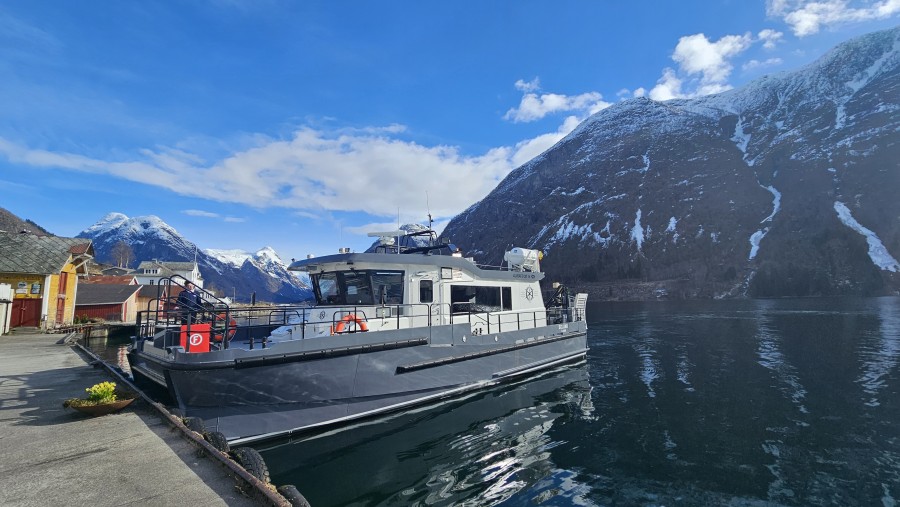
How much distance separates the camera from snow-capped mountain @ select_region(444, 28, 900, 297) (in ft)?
299

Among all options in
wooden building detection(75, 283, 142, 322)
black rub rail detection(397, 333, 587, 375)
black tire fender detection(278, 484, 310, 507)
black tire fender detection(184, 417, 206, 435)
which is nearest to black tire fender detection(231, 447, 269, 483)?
black tire fender detection(278, 484, 310, 507)

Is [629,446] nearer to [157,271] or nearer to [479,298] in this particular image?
[479,298]

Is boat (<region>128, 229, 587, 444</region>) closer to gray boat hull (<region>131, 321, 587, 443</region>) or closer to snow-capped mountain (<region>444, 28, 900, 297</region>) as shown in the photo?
gray boat hull (<region>131, 321, 587, 443</region>)

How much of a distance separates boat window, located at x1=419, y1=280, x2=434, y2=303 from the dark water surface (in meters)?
2.87

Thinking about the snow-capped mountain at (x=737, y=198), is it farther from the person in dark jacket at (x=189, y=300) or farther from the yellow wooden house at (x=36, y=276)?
the person in dark jacket at (x=189, y=300)

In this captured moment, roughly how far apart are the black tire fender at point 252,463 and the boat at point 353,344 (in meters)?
2.37

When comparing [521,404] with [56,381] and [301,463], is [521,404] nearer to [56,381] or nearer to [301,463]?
[301,463]

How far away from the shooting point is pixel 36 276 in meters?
25.9

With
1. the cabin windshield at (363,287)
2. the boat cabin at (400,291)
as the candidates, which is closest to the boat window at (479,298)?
the boat cabin at (400,291)

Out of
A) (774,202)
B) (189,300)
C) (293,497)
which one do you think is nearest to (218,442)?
(293,497)

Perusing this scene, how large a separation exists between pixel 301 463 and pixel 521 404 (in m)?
6.25

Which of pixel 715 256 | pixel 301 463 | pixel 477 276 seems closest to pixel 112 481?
pixel 301 463

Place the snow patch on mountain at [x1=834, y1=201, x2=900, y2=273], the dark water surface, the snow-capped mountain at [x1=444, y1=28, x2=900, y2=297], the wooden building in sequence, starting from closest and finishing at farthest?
the dark water surface, the wooden building, the snow patch on mountain at [x1=834, y1=201, x2=900, y2=273], the snow-capped mountain at [x1=444, y1=28, x2=900, y2=297]

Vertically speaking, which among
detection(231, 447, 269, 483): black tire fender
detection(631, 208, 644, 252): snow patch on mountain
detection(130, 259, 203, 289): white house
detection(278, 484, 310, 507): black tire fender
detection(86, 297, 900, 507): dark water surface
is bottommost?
detection(86, 297, 900, 507): dark water surface
